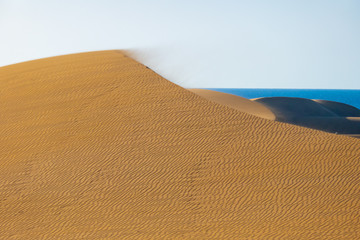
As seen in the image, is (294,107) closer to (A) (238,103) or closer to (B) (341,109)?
(B) (341,109)

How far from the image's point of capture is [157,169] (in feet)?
49.1

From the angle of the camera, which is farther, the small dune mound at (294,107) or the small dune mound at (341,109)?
the small dune mound at (341,109)

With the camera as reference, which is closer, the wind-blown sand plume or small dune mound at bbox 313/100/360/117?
the wind-blown sand plume

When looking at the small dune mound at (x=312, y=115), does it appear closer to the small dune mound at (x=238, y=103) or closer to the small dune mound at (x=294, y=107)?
the small dune mound at (x=294, y=107)

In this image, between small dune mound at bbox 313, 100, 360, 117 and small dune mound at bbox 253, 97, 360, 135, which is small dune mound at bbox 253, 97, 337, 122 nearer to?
small dune mound at bbox 253, 97, 360, 135

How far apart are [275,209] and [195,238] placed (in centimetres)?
267

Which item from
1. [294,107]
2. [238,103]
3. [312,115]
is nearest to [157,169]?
[238,103]

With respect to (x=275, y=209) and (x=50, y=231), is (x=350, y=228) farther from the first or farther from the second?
(x=50, y=231)

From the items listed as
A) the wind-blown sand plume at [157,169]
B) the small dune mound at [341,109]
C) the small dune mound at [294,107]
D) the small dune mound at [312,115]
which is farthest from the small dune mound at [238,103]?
the small dune mound at [341,109]

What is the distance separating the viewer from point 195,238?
11359mm

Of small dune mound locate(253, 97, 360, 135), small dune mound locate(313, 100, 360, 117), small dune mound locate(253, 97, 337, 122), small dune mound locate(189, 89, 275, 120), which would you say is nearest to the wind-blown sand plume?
small dune mound locate(189, 89, 275, 120)

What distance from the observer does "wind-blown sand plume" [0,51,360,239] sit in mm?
12383

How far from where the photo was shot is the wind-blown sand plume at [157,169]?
12.4 m

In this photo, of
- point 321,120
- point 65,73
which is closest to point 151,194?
point 65,73
